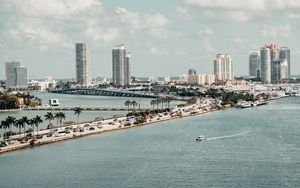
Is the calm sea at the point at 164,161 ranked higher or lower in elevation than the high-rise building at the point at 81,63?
lower

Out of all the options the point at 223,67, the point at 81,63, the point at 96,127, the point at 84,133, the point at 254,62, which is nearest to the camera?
the point at 84,133

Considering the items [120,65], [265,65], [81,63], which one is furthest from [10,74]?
[265,65]

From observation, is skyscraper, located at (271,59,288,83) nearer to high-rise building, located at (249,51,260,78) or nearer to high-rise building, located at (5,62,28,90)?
high-rise building, located at (249,51,260,78)

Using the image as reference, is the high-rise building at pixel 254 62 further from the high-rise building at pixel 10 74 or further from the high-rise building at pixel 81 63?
the high-rise building at pixel 10 74

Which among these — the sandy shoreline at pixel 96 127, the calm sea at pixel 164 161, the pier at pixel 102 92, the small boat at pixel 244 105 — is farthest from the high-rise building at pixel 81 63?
the calm sea at pixel 164 161

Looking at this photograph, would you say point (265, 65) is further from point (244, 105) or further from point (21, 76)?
point (244, 105)

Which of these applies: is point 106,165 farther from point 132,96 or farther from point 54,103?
point 132,96

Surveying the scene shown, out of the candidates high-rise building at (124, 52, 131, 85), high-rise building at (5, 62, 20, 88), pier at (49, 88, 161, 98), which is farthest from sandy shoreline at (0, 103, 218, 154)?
high-rise building at (5, 62, 20, 88)
